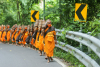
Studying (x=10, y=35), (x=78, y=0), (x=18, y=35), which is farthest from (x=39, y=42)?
(x=10, y=35)

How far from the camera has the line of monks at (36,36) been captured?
8.39m

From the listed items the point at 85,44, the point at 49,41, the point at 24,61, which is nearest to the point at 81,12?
the point at 49,41

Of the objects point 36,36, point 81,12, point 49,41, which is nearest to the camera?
point 81,12

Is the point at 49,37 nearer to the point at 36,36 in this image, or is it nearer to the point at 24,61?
the point at 24,61

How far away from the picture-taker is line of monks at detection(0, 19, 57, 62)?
8.39 meters

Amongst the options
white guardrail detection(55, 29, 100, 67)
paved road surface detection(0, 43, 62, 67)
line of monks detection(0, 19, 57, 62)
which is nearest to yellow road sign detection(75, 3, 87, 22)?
white guardrail detection(55, 29, 100, 67)

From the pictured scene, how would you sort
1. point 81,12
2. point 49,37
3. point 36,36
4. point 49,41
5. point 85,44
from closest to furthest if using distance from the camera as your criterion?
point 85,44
point 81,12
point 49,37
point 49,41
point 36,36

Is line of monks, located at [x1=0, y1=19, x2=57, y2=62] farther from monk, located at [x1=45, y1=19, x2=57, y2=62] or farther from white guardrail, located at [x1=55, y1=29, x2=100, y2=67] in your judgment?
white guardrail, located at [x1=55, y1=29, x2=100, y2=67]

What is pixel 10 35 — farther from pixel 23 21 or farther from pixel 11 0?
pixel 11 0

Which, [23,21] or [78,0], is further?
[23,21]

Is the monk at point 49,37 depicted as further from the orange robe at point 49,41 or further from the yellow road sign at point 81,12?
the yellow road sign at point 81,12

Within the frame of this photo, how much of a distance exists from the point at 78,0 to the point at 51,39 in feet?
10.6

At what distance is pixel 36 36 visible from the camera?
11547 millimetres

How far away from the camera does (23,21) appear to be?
2197 cm
